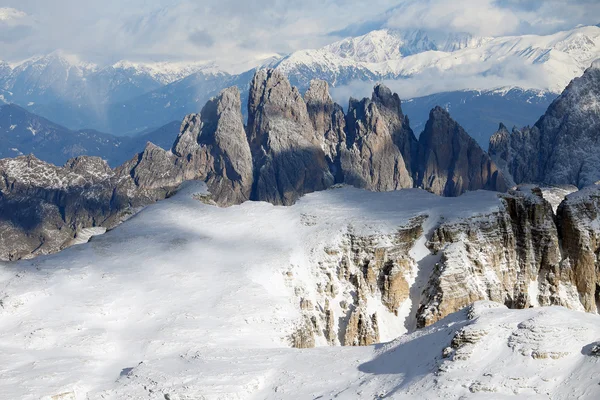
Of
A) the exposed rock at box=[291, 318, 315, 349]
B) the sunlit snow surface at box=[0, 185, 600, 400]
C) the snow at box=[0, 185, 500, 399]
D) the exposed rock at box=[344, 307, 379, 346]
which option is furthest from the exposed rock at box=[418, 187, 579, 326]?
the exposed rock at box=[291, 318, 315, 349]

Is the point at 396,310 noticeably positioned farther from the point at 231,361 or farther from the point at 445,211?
the point at 231,361

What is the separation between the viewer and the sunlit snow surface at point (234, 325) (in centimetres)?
6500

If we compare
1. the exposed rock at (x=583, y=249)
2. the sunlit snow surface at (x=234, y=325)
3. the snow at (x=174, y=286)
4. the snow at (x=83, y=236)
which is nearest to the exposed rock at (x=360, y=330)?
the snow at (x=174, y=286)

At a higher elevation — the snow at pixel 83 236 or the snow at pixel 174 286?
the snow at pixel 174 286

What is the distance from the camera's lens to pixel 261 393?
71.8 metres

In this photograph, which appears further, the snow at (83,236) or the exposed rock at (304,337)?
the snow at (83,236)

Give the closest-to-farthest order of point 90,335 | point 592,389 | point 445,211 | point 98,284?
point 592,389 → point 90,335 → point 98,284 → point 445,211

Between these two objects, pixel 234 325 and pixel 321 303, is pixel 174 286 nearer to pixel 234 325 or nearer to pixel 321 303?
pixel 234 325

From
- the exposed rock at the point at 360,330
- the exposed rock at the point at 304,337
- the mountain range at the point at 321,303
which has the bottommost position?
the exposed rock at the point at 360,330

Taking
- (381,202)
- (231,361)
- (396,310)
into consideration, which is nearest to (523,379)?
(231,361)

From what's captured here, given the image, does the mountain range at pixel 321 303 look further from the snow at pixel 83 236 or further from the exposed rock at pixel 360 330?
the snow at pixel 83 236

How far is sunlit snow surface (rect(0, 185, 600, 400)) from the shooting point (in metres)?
65.0

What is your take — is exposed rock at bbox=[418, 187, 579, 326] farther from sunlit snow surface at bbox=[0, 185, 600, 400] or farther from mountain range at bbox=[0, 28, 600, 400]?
sunlit snow surface at bbox=[0, 185, 600, 400]

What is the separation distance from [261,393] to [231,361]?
21.4 feet
